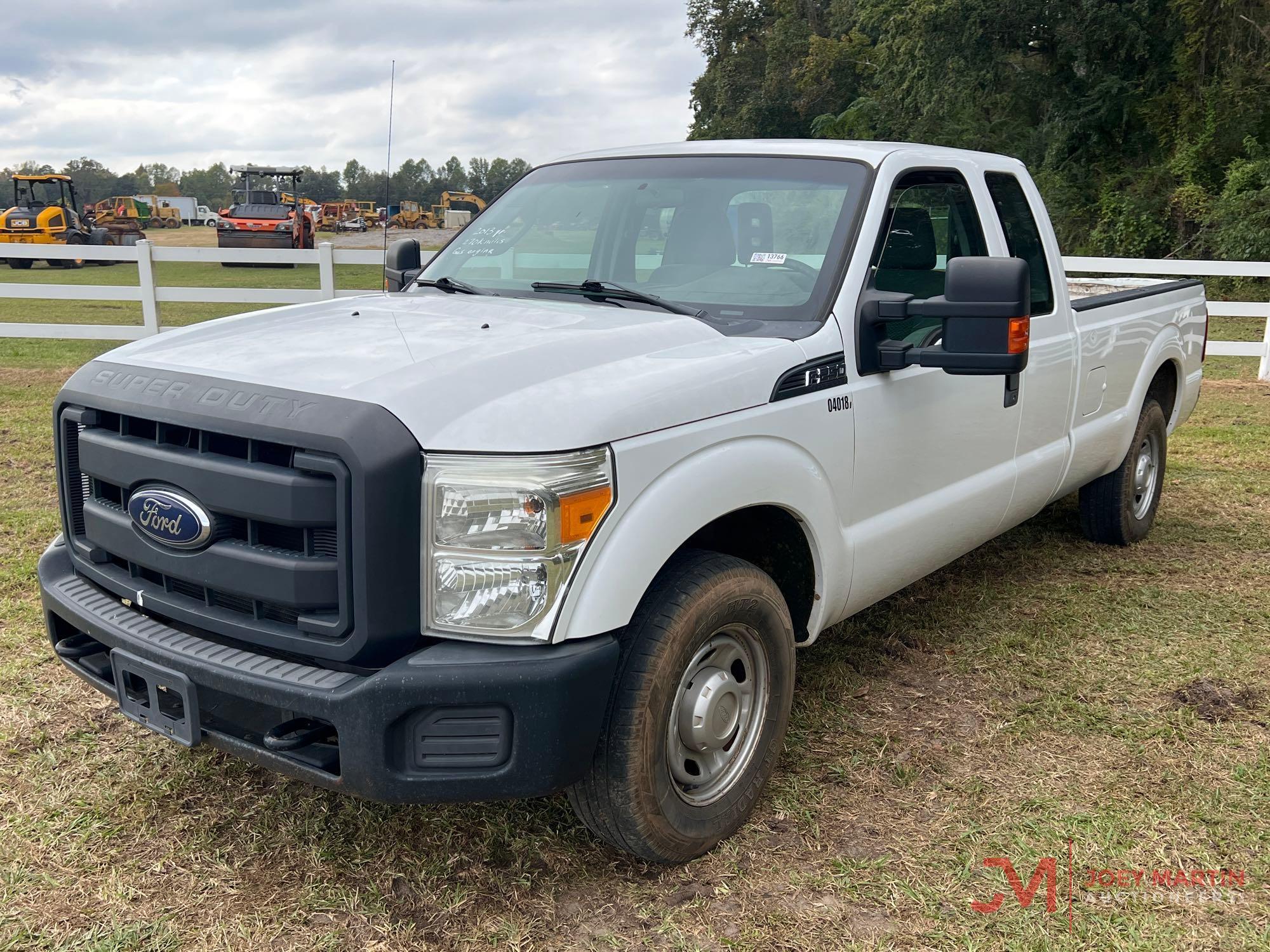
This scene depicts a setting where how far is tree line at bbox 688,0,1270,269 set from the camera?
64.7 feet

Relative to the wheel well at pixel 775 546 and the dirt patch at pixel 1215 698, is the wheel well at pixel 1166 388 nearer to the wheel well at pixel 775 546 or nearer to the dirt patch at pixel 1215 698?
the dirt patch at pixel 1215 698

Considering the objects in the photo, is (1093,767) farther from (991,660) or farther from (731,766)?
(731,766)

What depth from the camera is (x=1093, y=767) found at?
3.57 meters

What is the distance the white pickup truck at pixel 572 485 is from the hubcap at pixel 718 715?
0.03 feet

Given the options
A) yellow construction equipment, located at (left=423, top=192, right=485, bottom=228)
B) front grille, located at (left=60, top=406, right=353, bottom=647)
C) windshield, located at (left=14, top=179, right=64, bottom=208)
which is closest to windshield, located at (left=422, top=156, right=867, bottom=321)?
yellow construction equipment, located at (left=423, top=192, right=485, bottom=228)

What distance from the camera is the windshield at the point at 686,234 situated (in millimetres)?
3527

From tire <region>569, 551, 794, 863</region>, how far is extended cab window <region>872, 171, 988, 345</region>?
118cm

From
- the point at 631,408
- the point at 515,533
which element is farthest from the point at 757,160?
the point at 515,533

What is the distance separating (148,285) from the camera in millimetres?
11250

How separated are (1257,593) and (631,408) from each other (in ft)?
13.1

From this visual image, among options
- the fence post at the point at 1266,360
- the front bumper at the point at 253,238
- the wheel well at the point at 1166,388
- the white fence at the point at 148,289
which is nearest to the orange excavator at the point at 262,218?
the front bumper at the point at 253,238

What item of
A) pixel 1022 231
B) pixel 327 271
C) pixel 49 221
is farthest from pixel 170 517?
pixel 49 221

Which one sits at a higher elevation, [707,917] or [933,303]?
[933,303]

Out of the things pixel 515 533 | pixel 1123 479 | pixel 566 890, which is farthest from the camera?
pixel 1123 479
